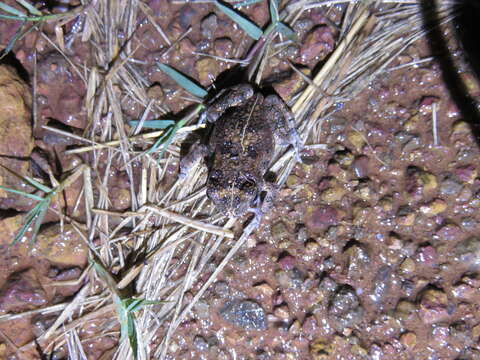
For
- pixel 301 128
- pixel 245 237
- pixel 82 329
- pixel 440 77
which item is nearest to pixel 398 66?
pixel 440 77

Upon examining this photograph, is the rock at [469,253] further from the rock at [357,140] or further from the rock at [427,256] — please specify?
the rock at [357,140]

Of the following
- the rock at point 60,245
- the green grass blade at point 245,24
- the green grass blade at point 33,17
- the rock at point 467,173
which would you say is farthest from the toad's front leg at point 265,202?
the green grass blade at point 33,17

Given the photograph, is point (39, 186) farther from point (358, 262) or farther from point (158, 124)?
point (358, 262)

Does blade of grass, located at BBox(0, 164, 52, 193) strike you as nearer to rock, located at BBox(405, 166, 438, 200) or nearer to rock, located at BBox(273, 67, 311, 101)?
rock, located at BBox(273, 67, 311, 101)

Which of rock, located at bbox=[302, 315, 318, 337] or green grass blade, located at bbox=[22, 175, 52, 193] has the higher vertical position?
rock, located at bbox=[302, 315, 318, 337]

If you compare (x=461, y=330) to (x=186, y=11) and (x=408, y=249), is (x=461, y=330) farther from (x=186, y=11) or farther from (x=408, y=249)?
(x=186, y=11)

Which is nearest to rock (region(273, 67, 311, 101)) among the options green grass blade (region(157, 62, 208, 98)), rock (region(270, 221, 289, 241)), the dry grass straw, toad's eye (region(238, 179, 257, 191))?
the dry grass straw
